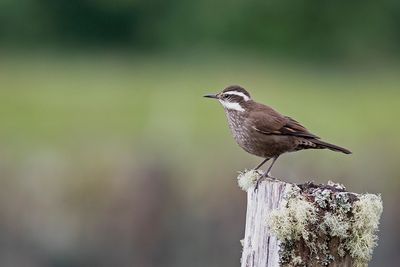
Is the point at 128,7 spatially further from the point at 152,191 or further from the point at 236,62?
the point at 152,191

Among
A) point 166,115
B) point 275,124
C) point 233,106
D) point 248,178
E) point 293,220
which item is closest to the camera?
point 293,220

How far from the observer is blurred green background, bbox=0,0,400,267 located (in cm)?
1355

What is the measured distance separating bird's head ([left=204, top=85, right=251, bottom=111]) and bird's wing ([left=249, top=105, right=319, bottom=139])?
18 centimetres

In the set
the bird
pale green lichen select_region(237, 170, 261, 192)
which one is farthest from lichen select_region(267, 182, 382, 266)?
the bird

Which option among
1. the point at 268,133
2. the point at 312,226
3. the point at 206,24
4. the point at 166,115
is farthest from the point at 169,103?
the point at 312,226

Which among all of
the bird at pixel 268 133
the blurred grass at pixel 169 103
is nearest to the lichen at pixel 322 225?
the bird at pixel 268 133

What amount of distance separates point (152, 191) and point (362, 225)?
7.10 meters

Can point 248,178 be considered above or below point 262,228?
above

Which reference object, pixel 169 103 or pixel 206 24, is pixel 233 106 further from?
pixel 206 24

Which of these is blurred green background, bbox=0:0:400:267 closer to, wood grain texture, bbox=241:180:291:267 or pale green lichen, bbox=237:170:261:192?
pale green lichen, bbox=237:170:261:192

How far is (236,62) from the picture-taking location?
23.4 meters

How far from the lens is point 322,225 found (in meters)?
6.66

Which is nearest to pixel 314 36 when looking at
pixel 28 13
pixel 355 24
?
pixel 355 24

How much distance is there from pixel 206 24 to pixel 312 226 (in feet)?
54.7
